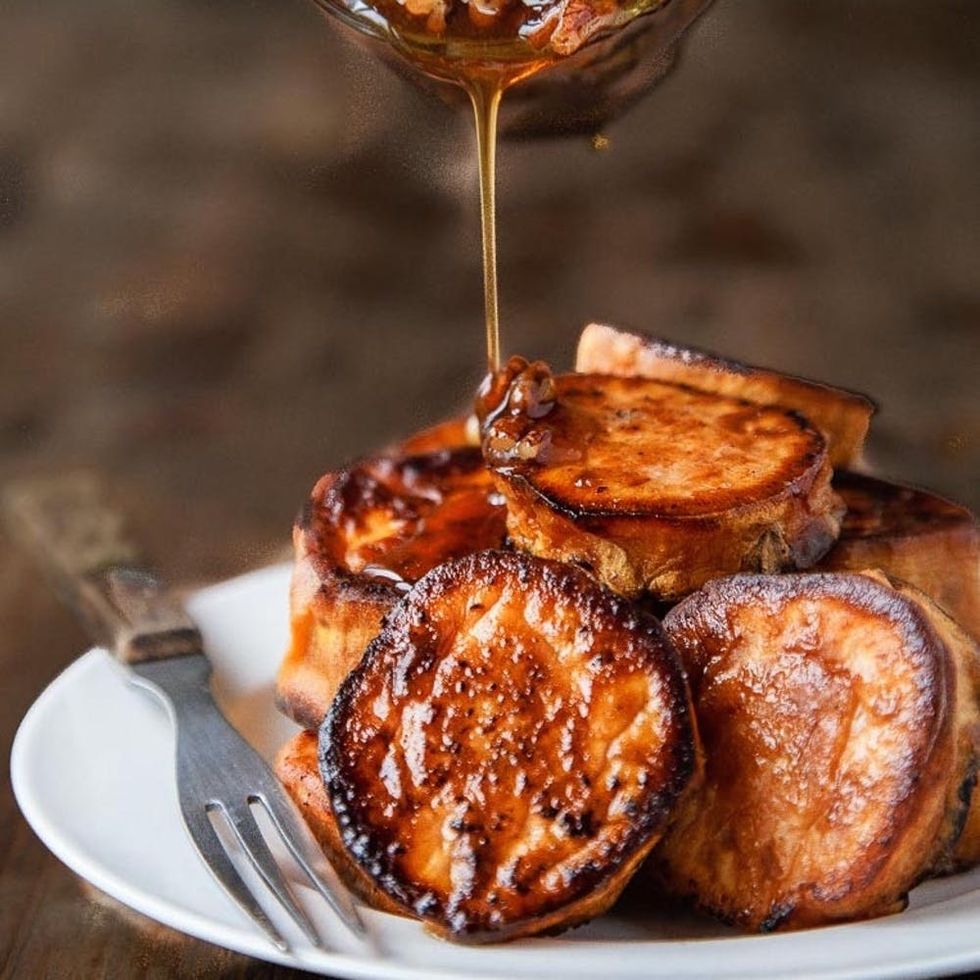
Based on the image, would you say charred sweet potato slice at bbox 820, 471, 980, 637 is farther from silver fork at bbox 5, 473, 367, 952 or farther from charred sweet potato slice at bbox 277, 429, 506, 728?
silver fork at bbox 5, 473, 367, 952

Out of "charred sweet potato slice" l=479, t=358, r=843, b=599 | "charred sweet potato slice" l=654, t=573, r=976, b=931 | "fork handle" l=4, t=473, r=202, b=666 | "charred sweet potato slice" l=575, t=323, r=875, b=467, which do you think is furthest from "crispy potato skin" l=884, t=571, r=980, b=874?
"fork handle" l=4, t=473, r=202, b=666

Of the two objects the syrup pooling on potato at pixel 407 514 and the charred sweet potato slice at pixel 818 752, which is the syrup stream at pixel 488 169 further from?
the charred sweet potato slice at pixel 818 752

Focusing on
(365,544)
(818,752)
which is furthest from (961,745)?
(365,544)

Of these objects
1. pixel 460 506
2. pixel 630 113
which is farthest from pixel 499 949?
pixel 630 113

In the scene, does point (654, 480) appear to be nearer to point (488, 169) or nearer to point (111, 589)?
point (488, 169)

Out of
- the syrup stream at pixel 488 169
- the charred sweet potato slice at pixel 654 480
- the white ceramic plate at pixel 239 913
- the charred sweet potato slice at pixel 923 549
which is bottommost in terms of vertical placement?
the white ceramic plate at pixel 239 913

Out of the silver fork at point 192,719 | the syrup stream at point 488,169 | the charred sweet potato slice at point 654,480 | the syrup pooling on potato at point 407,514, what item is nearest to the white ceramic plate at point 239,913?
the silver fork at point 192,719
